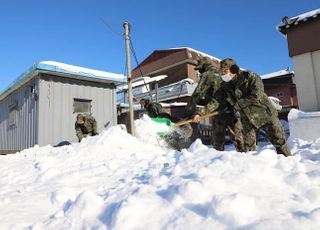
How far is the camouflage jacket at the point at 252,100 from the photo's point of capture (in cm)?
432

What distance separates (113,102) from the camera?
11.6 meters

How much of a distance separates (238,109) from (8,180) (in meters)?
3.46

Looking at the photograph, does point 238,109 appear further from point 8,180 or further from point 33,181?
point 8,180

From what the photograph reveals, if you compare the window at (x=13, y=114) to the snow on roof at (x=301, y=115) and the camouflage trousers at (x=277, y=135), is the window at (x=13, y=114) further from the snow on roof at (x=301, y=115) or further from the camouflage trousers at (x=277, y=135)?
the camouflage trousers at (x=277, y=135)

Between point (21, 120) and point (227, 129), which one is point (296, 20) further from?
point (21, 120)

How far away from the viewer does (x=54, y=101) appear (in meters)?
9.96

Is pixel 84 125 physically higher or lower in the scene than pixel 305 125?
higher

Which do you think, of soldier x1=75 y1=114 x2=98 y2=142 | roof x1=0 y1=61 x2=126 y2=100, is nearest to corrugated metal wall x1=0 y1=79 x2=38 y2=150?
roof x1=0 y1=61 x2=126 y2=100

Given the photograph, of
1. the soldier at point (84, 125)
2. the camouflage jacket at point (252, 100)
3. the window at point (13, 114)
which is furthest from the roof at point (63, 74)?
the camouflage jacket at point (252, 100)

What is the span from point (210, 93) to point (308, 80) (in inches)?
142

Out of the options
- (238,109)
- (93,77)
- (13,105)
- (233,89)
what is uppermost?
(93,77)

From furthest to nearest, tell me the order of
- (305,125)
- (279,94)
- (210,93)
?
(279,94)
(305,125)
(210,93)

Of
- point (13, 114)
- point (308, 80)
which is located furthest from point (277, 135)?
point (13, 114)

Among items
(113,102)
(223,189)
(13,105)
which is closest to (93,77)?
(113,102)
